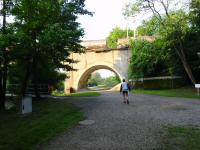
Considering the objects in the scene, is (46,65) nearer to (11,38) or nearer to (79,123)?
(11,38)

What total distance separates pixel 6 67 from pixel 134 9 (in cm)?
1421

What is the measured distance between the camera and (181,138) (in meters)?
7.95

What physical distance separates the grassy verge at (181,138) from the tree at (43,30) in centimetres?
923

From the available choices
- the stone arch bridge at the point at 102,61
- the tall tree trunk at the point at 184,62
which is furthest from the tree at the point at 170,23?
the stone arch bridge at the point at 102,61

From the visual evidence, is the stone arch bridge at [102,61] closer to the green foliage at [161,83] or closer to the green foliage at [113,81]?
the green foliage at [161,83]

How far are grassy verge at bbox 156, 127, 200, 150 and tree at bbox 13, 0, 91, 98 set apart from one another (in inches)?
364

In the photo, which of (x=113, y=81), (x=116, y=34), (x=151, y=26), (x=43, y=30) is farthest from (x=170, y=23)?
(x=113, y=81)

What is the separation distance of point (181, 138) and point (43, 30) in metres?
11.2

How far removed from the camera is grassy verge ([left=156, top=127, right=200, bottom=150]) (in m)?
7.14

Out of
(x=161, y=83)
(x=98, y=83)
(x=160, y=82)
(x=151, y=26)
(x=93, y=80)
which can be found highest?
(x=151, y=26)

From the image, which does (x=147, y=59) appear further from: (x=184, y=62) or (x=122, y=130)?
(x=122, y=130)

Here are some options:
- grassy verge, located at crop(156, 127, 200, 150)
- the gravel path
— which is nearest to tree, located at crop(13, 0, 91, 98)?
the gravel path

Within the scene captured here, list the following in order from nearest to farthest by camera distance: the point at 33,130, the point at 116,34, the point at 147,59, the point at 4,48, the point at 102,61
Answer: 1. the point at 33,130
2. the point at 4,48
3. the point at 147,59
4. the point at 102,61
5. the point at 116,34

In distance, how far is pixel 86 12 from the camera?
20.5 m
